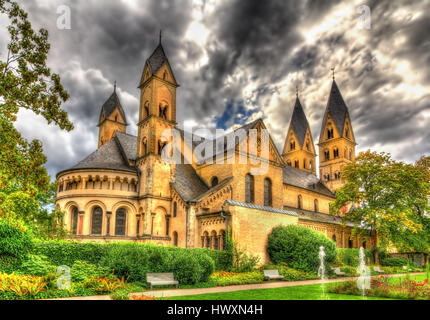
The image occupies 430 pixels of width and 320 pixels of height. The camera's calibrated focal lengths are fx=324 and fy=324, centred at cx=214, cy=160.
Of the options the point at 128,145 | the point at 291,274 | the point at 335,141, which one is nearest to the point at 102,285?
the point at 291,274

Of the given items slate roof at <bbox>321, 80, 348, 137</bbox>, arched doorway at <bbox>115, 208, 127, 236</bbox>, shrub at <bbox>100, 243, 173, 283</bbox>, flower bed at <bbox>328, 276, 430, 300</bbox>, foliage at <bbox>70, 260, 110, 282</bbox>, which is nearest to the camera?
A: flower bed at <bbox>328, 276, 430, 300</bbox>

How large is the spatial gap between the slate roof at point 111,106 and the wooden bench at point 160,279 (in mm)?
33835

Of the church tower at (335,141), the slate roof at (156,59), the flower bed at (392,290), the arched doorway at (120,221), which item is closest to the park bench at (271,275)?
the flower bed at (392,290)

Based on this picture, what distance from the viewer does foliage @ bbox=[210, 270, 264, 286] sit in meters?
18.2

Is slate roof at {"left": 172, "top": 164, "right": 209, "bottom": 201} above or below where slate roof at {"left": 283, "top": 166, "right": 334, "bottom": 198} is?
below

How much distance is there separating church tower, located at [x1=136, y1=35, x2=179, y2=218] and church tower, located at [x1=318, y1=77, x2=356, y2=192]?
1657 inches

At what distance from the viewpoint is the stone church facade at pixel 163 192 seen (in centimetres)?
2616

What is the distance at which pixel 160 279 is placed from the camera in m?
15.7

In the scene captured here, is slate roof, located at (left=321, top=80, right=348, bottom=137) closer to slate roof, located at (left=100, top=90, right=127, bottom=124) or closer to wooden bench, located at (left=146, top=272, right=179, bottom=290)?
slate roof, located at (left=100, top=90, right=127, bottom=124)

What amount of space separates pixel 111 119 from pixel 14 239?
33.0 m

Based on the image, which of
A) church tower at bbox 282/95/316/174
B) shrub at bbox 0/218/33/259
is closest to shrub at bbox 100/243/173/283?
shrub at bbox 0/218/33/259

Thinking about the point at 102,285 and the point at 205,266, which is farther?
the point at 205,266

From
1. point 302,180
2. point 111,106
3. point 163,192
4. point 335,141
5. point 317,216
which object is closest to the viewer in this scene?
point 163,192

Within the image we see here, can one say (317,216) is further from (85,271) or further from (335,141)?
(85,271)
